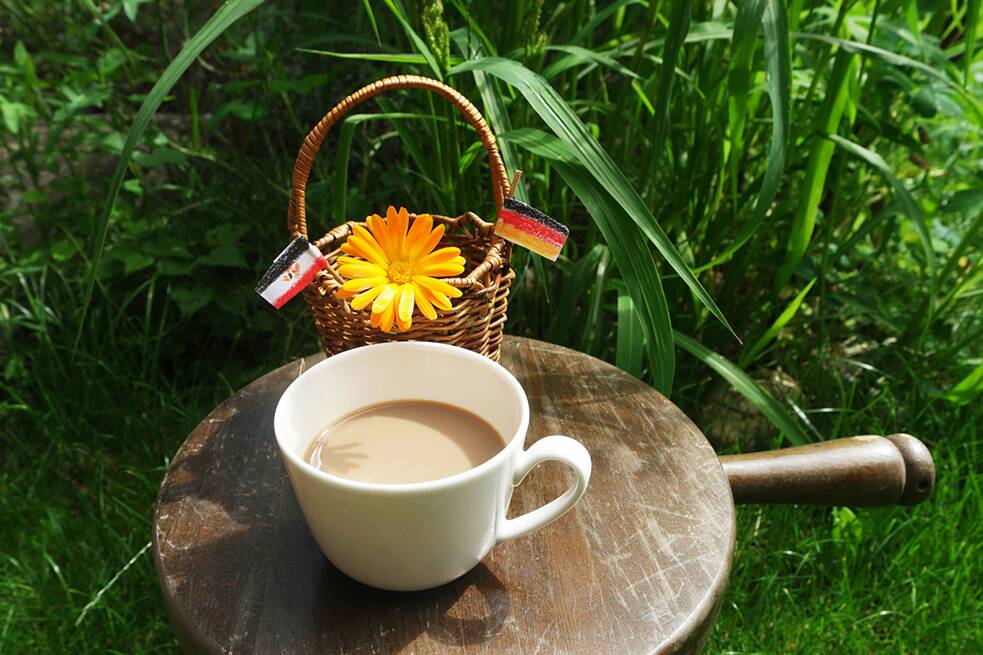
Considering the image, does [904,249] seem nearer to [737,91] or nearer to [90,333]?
[737,91]

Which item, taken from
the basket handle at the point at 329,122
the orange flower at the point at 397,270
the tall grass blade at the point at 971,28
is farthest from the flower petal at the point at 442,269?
the tall grass blade at the point at 971,28

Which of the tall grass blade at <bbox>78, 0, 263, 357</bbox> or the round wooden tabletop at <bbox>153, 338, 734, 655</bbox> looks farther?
the tall grass blade at <bbox>78, 0, 263, 357</bbox>

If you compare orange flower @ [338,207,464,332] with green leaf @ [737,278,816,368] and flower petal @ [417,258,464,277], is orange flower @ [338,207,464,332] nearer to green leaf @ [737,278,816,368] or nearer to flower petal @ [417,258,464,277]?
flower petal @ [417,258,464,277]

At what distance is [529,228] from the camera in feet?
2.47

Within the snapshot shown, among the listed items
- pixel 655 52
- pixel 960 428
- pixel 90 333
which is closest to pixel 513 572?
pixel 655 52

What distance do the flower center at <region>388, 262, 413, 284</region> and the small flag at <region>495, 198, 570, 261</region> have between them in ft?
0.35

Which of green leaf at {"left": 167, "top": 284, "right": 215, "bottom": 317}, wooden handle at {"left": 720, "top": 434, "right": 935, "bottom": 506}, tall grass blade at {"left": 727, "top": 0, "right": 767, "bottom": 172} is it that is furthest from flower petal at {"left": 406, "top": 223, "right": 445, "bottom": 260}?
green leaf at {"left": 167, "top": 284, "right": 215, "bottom": 317}

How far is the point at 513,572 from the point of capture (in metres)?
0.66

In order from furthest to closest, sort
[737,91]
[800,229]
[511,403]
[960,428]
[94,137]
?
[94,137] → [960,428] → [800,229] → [737,91] → [511,403]

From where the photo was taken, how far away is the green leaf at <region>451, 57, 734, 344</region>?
83 cm

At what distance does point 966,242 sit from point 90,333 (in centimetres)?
172

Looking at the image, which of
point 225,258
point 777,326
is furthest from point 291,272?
point 225,258

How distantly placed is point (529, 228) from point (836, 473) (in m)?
0.42

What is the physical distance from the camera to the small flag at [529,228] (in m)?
0.75
